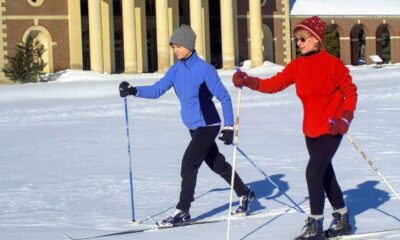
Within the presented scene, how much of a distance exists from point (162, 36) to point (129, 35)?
1797 mm

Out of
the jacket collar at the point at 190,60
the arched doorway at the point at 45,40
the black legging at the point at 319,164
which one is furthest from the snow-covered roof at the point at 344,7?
the black legging at the point at 319,164

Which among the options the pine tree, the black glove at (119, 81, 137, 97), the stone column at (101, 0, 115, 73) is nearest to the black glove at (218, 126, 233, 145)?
the black glove at (119, 81, 137, 97)

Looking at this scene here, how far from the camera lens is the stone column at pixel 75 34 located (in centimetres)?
4372

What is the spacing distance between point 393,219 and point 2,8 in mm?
38798

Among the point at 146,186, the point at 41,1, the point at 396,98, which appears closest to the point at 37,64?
the point at 41,1

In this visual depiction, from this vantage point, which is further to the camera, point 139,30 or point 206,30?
point 206,30

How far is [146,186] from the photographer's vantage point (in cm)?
948

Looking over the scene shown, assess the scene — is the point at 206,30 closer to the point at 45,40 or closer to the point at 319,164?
the point at 45,40

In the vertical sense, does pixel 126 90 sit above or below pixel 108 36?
above

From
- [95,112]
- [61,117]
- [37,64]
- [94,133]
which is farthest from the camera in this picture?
[37,64]

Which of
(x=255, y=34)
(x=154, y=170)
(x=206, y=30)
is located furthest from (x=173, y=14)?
(x=154, y=170)

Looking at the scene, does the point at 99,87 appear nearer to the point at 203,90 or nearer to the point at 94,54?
the point at 94,54

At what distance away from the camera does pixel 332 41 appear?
5244cm

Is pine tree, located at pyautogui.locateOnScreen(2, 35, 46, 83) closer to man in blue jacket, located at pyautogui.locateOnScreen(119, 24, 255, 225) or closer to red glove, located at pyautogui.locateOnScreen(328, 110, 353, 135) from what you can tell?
man in blue jacket, located at pyautogui.locateOnScreen(119, 24, 255, 225)
